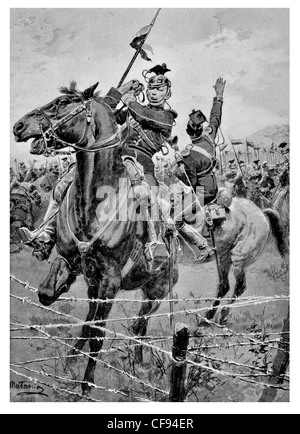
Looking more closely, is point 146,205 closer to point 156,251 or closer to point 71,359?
point 156,251

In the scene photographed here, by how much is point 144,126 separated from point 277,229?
1804 mm

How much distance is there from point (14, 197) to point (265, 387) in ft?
11.0

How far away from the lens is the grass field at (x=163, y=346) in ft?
29.2

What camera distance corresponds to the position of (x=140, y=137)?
8.94 metres

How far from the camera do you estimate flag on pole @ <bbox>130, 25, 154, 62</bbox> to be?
355 inches

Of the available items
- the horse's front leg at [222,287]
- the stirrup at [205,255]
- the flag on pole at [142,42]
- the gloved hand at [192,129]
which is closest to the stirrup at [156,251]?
the stirrup at [205,255]

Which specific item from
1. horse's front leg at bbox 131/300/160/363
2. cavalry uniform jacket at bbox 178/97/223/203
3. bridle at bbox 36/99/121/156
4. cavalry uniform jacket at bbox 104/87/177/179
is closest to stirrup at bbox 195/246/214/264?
cavalry uniform jacket at bbox 178/97/223/203

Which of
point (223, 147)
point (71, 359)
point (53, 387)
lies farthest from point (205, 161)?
point (53, 387)

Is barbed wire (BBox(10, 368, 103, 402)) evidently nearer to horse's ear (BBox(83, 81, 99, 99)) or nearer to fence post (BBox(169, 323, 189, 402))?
fence post (BBox(169, 323, 189, 402))

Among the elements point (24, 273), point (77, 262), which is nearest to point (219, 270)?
point (77, 262)

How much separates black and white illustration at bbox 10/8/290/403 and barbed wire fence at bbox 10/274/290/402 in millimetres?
15

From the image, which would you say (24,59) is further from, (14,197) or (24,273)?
(24,273)

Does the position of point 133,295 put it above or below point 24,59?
below
